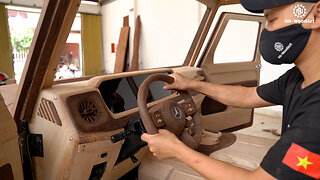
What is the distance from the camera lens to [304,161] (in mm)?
750

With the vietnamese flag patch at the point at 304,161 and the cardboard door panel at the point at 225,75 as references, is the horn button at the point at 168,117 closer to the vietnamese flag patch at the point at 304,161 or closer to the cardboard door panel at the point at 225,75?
the vietnamese flag patch at the point at 304,161

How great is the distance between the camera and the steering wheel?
117cm

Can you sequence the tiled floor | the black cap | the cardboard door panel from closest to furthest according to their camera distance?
the black cap → the cardboard door panel → the tiled floor

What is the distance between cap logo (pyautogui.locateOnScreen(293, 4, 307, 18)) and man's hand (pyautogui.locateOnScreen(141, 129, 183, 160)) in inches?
26.9

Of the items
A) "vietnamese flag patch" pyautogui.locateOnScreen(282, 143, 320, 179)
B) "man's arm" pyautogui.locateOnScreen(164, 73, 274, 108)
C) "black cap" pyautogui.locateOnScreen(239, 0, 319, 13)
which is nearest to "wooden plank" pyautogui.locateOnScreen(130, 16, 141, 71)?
"man's arm" pyautogui.locateOnScreen(164, 73, 274, 108)

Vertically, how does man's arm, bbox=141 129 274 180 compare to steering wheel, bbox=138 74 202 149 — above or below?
below

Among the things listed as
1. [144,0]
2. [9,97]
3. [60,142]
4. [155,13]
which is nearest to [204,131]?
[60,142]

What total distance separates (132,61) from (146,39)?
100 centimetres

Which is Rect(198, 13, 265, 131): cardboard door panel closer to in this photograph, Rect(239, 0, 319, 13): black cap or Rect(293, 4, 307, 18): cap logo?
Rect(239, 0, 319, 13): black cap

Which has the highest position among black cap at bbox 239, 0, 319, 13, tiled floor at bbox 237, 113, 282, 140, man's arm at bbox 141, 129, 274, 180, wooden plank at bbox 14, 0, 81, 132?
black cap at bbox 239, 0, 319, 13

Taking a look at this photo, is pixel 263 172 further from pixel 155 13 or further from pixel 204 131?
pixel 155 13

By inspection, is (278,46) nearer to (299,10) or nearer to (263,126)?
(299,10)

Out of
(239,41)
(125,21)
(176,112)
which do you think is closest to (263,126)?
(239,41)

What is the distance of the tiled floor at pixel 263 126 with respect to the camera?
165 inches
